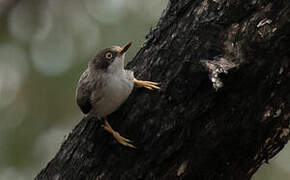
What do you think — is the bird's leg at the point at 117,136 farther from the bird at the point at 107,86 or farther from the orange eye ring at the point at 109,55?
the orange eye ring at the point at 109,55

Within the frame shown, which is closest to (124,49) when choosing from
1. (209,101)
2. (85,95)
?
(85,95)

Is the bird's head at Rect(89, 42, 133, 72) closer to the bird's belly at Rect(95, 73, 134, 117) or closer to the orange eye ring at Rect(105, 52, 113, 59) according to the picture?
the orange eye ring at Rect(105, 52, 113, 59)

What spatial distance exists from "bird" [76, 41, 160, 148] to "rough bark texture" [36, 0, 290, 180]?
13 cm

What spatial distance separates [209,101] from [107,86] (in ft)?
4.02

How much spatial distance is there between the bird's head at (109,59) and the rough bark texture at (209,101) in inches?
27.7

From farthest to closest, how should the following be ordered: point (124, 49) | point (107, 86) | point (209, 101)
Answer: point (124, 49) → point (107, 86) → point (209, 101)

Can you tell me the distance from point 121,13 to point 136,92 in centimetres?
560

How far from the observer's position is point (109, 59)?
16.3 ft

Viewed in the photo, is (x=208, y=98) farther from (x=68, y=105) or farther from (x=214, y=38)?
(x=68, y=105)

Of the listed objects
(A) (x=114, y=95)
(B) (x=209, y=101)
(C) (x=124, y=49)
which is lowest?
(B) (x=209, y=101)

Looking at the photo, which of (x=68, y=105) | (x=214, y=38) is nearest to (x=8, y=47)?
(x=68, y=105)

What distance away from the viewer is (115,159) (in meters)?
4.14

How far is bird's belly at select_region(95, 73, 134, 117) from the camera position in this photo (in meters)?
4.37

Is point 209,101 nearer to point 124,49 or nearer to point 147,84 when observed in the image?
point 147,84
